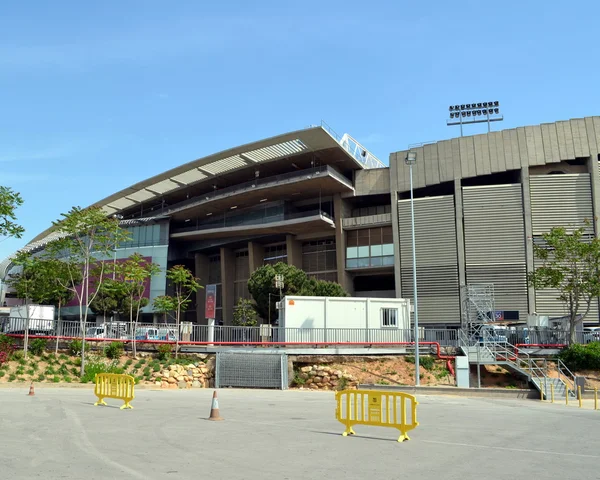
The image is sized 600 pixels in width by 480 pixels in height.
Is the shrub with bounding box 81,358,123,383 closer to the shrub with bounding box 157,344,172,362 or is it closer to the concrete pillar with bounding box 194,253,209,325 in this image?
the shrub with bounding box 157,344,172,362

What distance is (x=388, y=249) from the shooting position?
52531 millimetres

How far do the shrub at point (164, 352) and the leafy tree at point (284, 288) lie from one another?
57.4 feet

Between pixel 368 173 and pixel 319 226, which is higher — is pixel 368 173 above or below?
above

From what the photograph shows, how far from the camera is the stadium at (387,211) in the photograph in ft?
154

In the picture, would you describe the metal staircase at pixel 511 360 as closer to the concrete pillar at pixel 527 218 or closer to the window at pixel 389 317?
the window at pixel 389 317

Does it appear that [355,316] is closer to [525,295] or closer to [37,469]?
[525,295]

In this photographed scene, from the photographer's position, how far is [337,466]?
27.1ft

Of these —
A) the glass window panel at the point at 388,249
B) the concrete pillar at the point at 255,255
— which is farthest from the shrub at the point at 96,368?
the concrete pillar at the point at 255,255

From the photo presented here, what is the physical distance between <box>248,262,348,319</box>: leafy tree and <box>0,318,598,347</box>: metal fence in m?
13.6

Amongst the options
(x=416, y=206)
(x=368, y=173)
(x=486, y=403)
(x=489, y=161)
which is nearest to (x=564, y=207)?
(x=489, y=161)

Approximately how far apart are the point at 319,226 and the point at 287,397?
34375mm

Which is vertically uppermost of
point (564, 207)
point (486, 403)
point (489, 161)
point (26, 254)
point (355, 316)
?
point (489, 161)

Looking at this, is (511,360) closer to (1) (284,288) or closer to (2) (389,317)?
(2) (389,317)

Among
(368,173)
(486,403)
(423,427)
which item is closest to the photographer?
(423,427)
